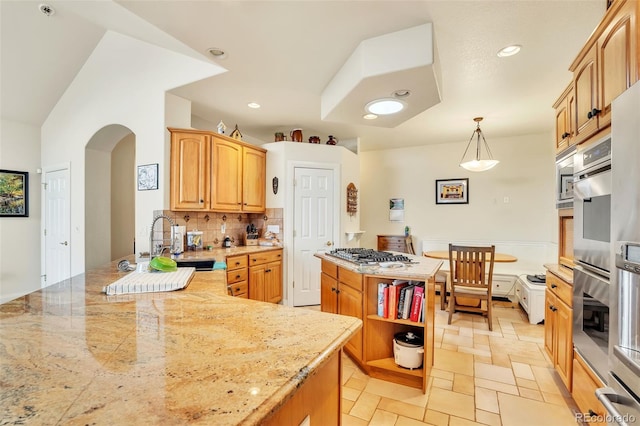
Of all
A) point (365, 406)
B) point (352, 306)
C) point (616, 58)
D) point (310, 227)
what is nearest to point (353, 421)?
point (365, 406)

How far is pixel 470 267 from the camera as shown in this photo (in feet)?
10.7

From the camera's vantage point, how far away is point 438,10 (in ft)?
6.07

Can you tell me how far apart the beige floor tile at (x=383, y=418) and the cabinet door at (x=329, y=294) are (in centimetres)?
86

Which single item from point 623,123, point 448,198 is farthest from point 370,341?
point 448,198

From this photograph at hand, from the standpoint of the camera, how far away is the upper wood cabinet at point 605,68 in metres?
1.24

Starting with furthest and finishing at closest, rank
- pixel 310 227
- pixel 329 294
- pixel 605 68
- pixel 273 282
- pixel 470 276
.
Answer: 1. pixel 310 227
2. pixel 273 282
3. pixel 470 276
4. pixel 329 294
5. pixel 605 68

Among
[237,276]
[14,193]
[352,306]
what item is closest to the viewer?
[352,306]

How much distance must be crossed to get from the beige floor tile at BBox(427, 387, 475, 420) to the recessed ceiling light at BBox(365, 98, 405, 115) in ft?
7.65

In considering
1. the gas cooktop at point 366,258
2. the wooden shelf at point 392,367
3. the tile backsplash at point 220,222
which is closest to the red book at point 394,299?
the gas cooktop at point 366,258

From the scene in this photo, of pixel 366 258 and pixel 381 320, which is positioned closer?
pixel 381 320

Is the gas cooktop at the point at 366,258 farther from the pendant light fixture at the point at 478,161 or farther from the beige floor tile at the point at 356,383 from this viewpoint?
the pendant light fixture at the point at 478,161

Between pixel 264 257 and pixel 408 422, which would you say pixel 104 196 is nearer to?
pixel 264 257

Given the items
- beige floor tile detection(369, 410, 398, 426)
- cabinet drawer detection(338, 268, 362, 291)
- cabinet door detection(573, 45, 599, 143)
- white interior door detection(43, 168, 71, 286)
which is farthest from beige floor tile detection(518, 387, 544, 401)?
white interior door detection(43, 168, 71, 286)

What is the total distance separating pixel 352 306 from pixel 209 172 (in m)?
2.23
